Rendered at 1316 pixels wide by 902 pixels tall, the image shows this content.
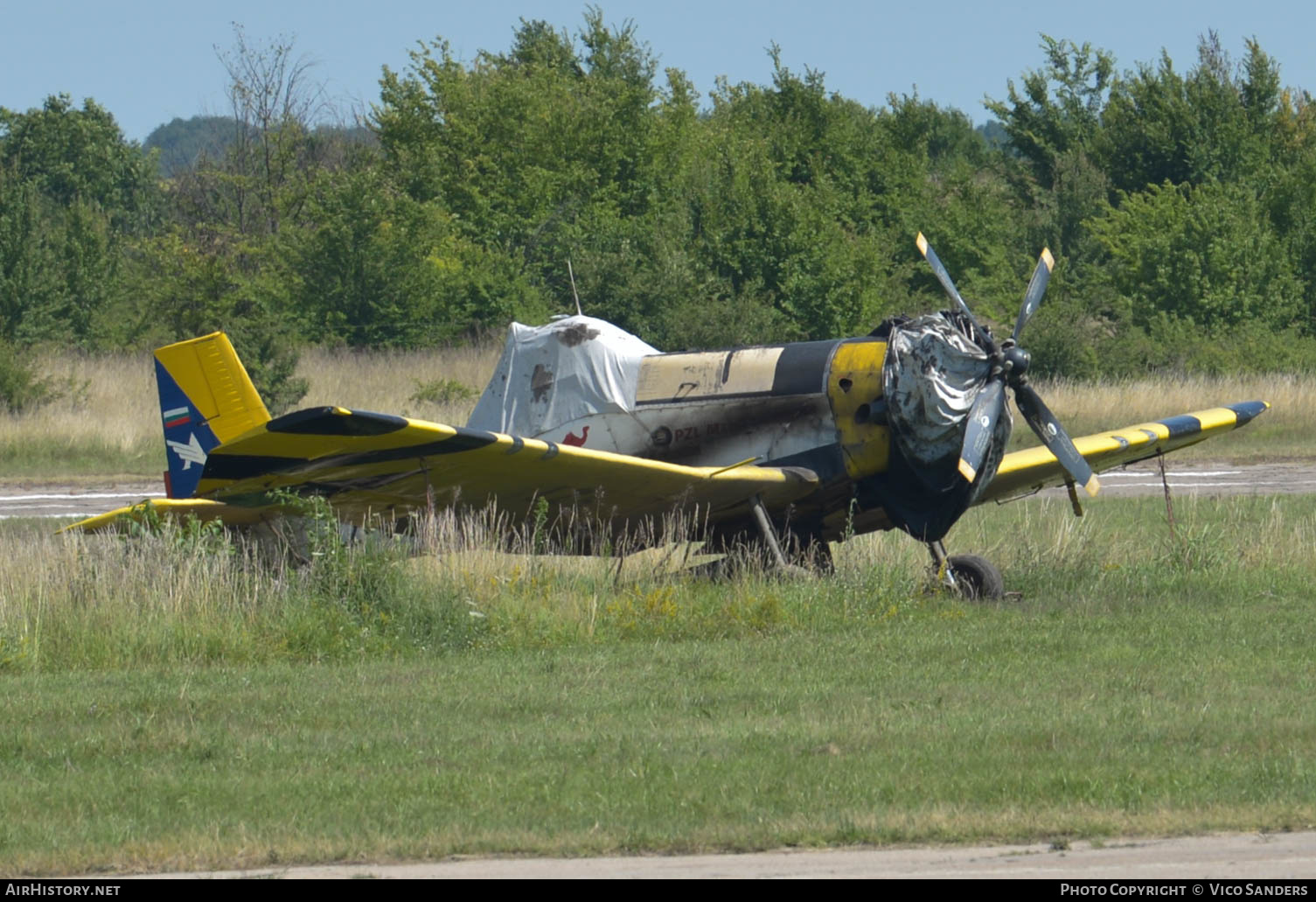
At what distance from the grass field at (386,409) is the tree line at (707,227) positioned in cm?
173

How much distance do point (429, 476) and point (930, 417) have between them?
3.40 metres

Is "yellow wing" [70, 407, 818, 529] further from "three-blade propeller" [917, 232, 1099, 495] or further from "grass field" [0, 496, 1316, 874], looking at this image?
"three-blade propeller" [917, 232, 1099, 495]

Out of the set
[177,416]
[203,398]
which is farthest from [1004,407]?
[177,416]

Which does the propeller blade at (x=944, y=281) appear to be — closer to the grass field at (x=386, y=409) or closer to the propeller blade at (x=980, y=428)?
the propeller blade at (x=980, y=428)

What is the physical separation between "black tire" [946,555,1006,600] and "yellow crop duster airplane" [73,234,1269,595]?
1cm

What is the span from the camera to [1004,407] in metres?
10.8

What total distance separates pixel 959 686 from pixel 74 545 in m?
5.95

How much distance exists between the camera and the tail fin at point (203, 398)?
12.3m

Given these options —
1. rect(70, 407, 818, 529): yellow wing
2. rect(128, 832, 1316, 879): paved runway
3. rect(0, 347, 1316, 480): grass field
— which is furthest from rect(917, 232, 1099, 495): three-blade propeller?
rect(0, 347, 1316, 480): grass field

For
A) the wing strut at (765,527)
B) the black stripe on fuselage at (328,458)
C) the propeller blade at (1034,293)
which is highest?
the propeller blade at (1034,293)

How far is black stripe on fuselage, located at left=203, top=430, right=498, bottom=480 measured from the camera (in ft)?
29.1

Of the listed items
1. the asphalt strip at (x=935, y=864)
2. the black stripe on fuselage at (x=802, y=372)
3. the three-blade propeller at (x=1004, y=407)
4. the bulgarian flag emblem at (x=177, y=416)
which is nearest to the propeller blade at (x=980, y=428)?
the three-blade propeller at (x=1004, y=407)

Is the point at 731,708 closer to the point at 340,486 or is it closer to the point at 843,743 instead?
the point at 843,743

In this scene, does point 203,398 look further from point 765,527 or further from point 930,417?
point 930,417
